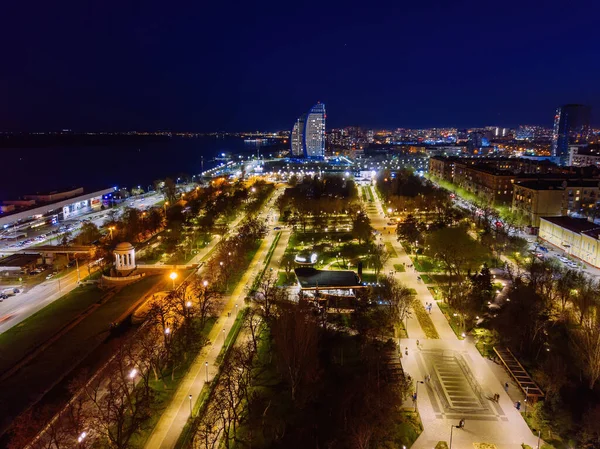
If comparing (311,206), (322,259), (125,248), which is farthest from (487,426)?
(311,206)

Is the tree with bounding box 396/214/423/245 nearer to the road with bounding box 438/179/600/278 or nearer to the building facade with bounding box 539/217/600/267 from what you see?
the road with bounding box 438/179/600/278

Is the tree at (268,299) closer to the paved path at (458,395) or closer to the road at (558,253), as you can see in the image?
the paved path at (458,395)

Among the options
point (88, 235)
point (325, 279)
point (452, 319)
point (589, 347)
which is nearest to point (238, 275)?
point (325, 279)

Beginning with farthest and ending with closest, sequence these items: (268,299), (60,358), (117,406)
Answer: (268,299) < (60,358) < (117,406)

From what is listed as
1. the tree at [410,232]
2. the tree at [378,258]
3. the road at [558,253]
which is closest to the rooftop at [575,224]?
the road at [558,253]

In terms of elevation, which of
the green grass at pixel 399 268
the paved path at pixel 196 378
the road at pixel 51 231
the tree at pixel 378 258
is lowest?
the road at pixel 51 231

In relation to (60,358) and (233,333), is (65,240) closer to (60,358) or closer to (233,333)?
(60,358)

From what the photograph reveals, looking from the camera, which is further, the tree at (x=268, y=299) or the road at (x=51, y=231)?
the road at (x=51, y=231)

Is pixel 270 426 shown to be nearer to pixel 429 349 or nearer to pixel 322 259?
pixel 429 349
